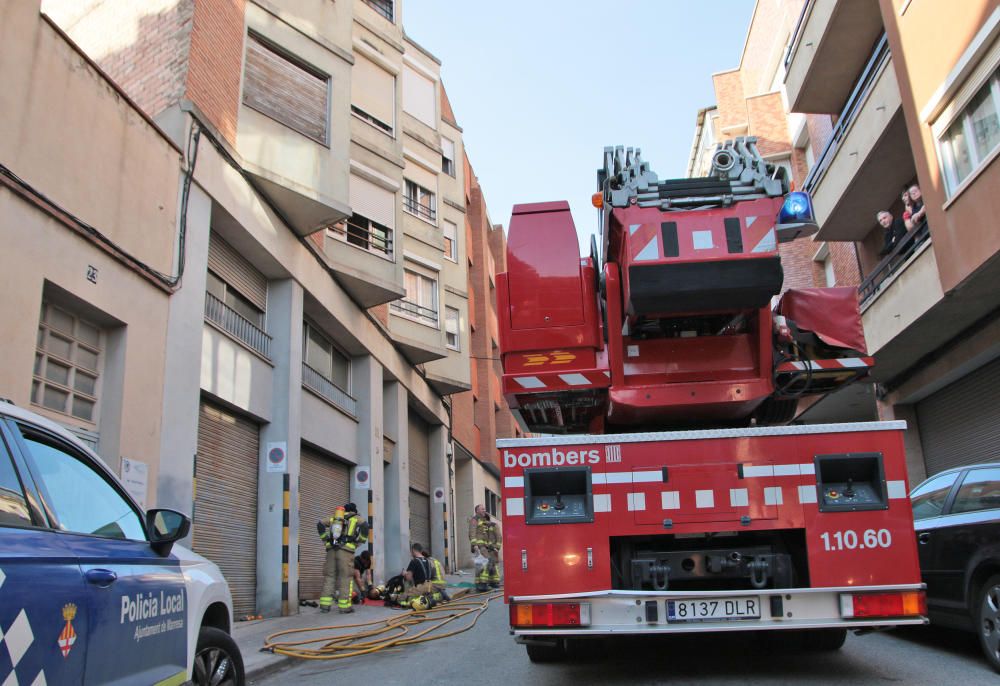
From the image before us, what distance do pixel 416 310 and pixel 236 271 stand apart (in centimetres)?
956

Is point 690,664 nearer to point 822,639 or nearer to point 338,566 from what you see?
point 822,639

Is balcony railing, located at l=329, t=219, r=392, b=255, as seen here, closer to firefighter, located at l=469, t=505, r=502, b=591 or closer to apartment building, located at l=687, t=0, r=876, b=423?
firefighter, located at l=469, t=505, r=502, b=591

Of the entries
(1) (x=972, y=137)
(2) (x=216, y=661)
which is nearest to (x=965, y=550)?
(2) (x=216, y=661)

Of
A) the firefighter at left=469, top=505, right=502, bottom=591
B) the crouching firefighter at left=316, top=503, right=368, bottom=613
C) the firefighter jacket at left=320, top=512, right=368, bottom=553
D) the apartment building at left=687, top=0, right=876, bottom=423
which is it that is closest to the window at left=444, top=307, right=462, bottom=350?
the firefighter at left=469, top=505, right=502, bottom=591

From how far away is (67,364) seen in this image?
8.30m

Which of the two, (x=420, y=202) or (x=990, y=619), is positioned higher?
(x=420, y=202)

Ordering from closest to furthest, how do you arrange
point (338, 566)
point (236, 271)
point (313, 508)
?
point (338, 566)
point (236, 271)
point (313, 508)

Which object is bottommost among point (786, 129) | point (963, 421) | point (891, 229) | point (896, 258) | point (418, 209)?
point (963, 421)

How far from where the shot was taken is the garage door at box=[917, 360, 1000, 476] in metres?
12.8

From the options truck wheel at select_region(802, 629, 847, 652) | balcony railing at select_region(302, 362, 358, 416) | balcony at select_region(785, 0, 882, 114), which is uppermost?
balcony at select_region(785, 0, 882, 114)

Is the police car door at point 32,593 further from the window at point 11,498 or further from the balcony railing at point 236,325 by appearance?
the balcony railing at point 236,325

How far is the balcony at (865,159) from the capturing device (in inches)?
527

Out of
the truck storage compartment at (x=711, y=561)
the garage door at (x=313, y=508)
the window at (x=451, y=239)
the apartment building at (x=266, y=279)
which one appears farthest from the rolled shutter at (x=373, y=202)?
the truck storage compartment at (x=711, y=561)

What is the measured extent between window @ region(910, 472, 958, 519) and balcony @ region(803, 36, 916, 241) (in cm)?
669
